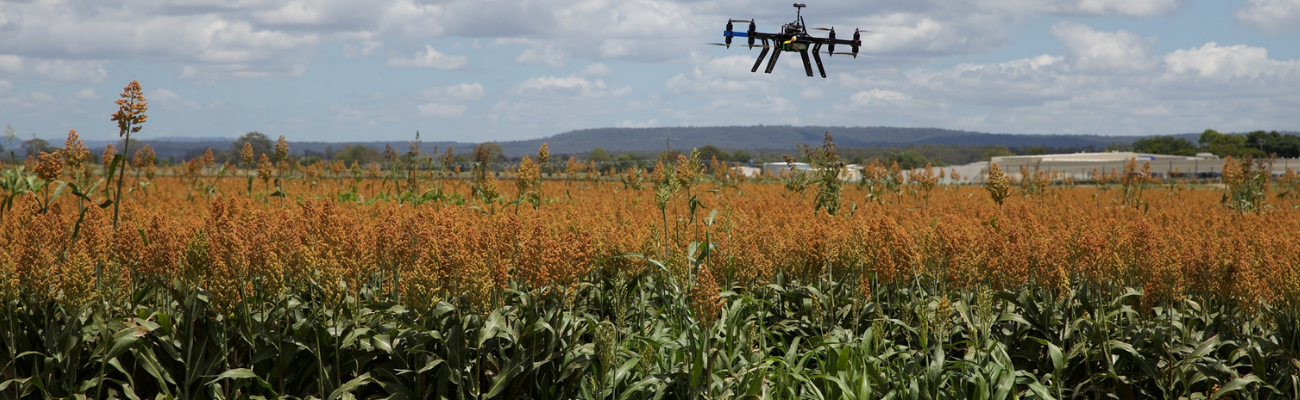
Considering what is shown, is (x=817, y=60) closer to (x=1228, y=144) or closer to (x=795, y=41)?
(x=795, y=41)

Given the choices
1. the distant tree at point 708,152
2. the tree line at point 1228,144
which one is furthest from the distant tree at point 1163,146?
the distant tree at point 708,152

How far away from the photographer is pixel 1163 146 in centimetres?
14562

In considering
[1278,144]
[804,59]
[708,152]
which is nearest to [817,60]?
[804,59]

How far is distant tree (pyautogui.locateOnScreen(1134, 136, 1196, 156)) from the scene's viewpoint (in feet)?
467

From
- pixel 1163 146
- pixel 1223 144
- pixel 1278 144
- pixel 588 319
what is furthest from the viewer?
pixel 1163 146

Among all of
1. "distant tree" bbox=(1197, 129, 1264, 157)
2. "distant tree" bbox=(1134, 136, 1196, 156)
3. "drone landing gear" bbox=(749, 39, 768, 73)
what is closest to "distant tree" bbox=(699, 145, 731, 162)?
"drone landing gear" bbox=(749, 39, 768, 73)

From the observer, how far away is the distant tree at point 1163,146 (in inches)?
5600

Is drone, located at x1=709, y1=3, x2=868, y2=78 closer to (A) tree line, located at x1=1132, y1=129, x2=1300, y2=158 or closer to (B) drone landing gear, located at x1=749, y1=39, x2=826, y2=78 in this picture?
(B) drone landing gear, located at x1=749, y1=39, x2=826, y2=78

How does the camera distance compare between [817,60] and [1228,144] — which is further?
[1228,144]

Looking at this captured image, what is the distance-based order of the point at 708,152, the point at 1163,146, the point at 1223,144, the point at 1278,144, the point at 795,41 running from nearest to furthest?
the point at 795,41 < the point at 708,152 < the point at 1278,144 < the point at 1223,144 < the point at 1163,146

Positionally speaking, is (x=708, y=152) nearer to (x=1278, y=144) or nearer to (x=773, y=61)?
(x=773, y=61)

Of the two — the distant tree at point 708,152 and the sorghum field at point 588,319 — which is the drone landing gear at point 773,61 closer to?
the distant tree at point 708,152

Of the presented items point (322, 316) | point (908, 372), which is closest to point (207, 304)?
point (322, 316)

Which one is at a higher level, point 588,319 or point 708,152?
point 708,152
